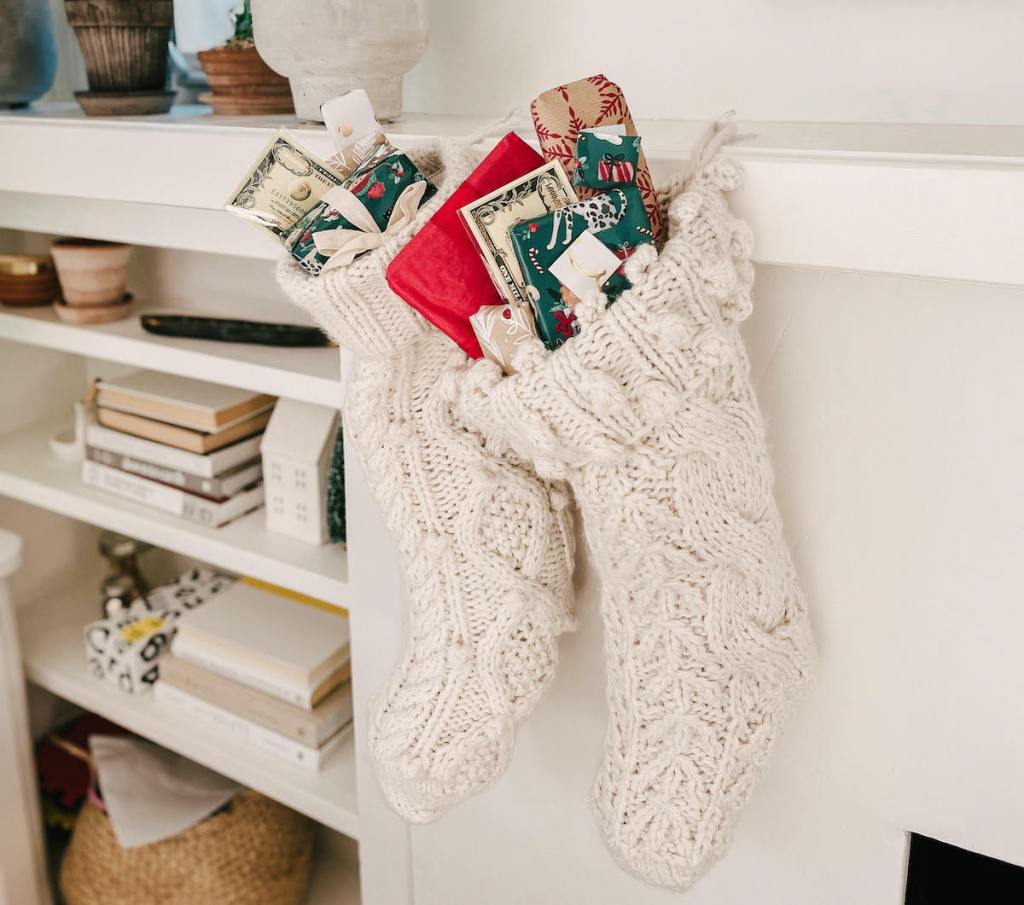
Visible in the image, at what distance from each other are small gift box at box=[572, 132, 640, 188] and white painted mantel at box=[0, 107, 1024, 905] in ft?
0.31

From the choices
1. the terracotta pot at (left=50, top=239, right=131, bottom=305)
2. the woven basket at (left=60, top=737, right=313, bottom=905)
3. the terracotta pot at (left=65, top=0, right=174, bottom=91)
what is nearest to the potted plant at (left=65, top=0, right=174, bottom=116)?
the terracotta pot at (left=65, top=0, right=174, bottom=91)

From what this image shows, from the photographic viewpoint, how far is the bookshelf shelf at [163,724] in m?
1.20

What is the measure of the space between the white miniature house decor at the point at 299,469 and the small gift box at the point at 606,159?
66cm

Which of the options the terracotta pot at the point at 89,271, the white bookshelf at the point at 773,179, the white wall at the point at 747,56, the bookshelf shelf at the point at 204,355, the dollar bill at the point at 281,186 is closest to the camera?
the white bookshelf at the point at 773,179

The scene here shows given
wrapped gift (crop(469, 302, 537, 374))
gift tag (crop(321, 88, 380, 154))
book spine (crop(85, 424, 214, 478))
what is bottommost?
book spine (crop(85, 424, 214, 478))

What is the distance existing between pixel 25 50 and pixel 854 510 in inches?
45.6

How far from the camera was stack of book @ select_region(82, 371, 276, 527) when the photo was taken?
49.4 inches

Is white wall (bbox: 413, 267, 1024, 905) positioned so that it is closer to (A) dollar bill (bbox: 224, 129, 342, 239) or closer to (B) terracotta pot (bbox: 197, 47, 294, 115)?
(A) dollar bill (bbox: 224, 129, 342, 239)

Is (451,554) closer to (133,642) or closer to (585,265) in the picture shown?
(585,265)

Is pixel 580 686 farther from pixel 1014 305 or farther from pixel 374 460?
pixel 1014 305

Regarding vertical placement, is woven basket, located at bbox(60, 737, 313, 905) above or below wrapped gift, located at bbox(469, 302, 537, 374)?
below

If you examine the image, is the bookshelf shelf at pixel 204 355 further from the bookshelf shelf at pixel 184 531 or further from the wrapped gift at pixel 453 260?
the wrapped gift at pixel 453 260

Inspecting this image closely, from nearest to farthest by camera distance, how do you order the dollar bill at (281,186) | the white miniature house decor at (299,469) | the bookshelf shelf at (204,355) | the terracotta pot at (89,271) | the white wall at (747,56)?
1. the dollar bill at (281,186)
2. the white wall at (747,56)
3. the bookshelf shelf at (204,355)
4. the white miniature house decor at (299,469)
5. the terracotta pot at (89,271)

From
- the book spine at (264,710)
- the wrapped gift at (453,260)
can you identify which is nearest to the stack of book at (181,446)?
the book spine at (264,710)
